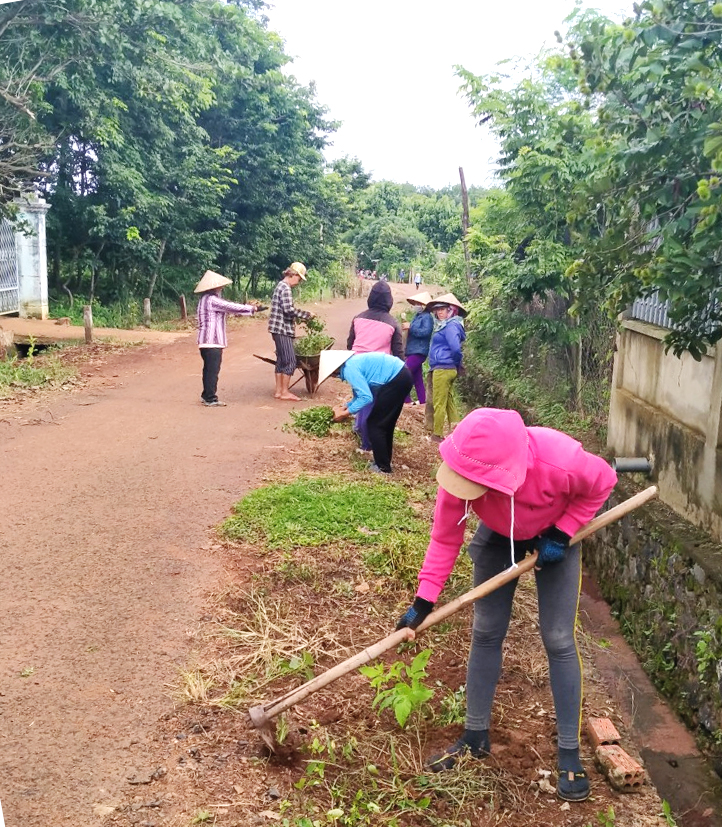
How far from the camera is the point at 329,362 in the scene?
10523 millimetres

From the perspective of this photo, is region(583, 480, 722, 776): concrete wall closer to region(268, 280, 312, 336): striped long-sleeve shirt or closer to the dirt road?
the dirt road

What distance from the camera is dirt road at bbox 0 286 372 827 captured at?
3.29 metres

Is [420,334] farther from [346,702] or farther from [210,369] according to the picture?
[346,702]

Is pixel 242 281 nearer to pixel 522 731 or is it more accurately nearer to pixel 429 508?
pixel 429 508

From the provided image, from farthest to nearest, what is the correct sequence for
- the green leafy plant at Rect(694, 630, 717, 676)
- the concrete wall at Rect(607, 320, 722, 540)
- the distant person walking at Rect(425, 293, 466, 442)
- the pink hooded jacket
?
1. the distant person walking at Rect(425, 293, 466, 442)
2. the concrete wall at Rect(607, 320, 722, 540)
3. the green leafy plant at Rect(694, 630, 717, 676)
4. the pink hooded jacket

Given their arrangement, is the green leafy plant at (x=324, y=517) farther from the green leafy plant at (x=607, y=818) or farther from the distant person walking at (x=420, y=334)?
the distant person walking at (x=420, y=334)

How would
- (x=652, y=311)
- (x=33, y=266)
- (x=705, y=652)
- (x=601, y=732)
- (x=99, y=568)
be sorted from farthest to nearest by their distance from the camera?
(x=33, y=266)
(x=652, y=311)
(x=99, y=568)
(x=705, y=652)
(x=601, y=732)

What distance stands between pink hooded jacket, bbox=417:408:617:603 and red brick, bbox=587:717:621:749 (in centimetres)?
111

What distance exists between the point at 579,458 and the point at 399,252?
4627 cm

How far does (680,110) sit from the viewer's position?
3816 mm

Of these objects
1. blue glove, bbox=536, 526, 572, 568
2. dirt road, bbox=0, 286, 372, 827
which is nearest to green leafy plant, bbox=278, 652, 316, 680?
dirt road, bbox=0, 286, 372, 827

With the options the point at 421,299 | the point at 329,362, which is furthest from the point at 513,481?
the point at 329,362

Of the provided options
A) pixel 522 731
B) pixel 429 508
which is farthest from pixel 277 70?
pixel 522 731

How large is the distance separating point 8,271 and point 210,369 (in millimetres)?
9144
